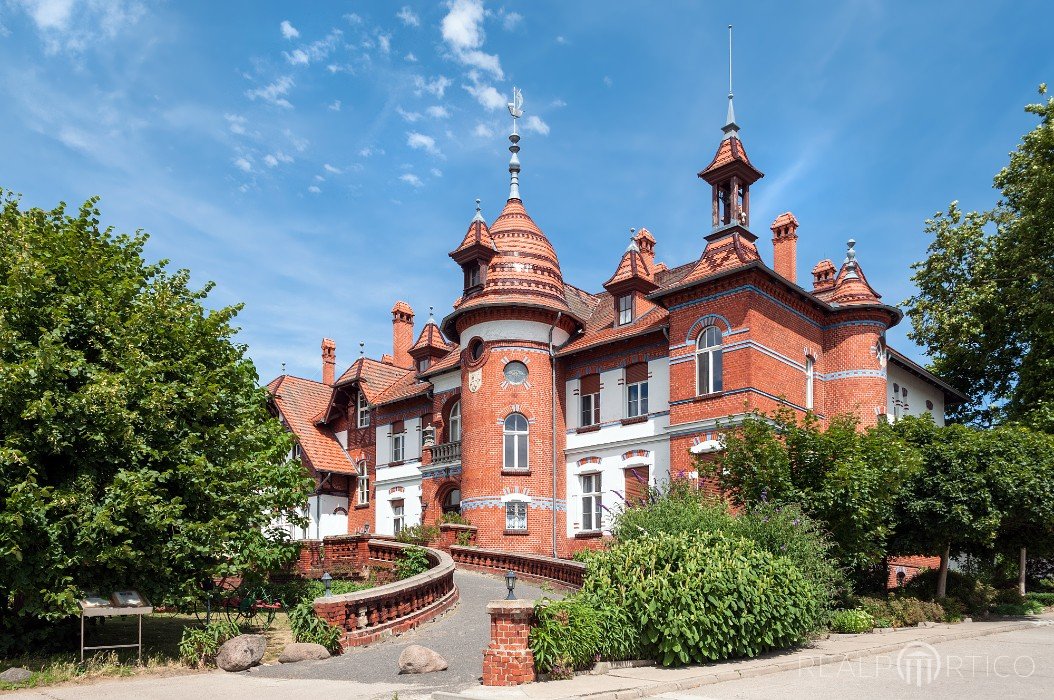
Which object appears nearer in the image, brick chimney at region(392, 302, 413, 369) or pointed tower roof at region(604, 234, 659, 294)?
pointed tower roof at region(604, 234, 659, 294)

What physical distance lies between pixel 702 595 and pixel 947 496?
10588mm

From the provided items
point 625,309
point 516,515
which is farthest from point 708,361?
point 516,515

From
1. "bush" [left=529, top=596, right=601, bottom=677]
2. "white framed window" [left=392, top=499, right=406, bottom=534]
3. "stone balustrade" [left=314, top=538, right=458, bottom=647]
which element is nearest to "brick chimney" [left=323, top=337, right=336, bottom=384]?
"white framed window" [left=392, top=499, right=406, bottom=534]

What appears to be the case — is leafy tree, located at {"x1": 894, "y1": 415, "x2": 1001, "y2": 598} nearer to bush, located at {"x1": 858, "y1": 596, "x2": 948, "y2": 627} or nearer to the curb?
bush, located at {"x1": 858, "y1": 596, "x2": 948, "y2": 627}

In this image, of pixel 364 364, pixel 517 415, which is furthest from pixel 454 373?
pixel 364 364

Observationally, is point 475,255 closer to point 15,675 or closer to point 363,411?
point 363,411

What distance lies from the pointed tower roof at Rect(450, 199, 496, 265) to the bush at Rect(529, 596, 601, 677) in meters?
22.7

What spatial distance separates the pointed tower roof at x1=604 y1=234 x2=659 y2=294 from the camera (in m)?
28.6

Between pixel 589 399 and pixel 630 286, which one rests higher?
pixel 630 286

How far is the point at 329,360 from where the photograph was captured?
145 ft

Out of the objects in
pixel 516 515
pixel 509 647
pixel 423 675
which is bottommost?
pixel 423 675

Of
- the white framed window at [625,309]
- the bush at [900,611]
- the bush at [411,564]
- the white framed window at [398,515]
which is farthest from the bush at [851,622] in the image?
the white framed window at [398,515]

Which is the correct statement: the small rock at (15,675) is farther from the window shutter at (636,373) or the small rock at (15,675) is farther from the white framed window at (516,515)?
the window shutter at (636,373)

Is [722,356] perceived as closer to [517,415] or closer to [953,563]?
[517,415]
